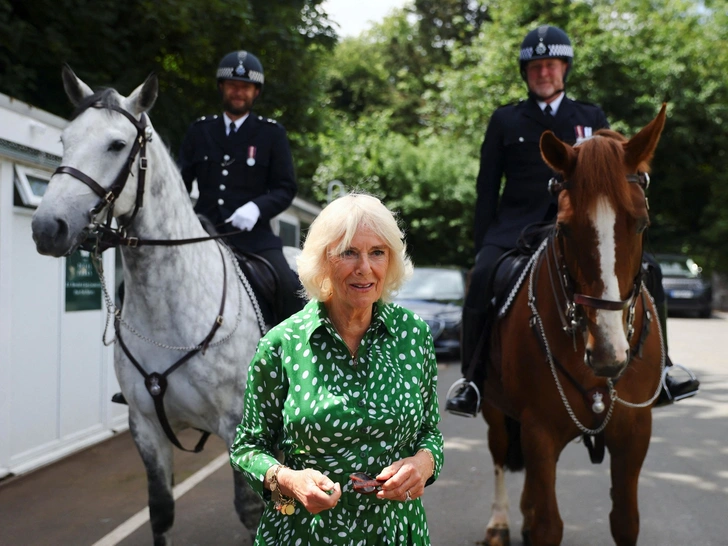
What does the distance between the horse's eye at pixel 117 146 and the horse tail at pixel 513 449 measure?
9.83 feet

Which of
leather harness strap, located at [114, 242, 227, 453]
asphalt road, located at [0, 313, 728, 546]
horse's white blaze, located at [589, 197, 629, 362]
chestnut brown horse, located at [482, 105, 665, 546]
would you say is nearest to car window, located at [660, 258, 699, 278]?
asphalt road, located at [0, 313, 728, 546]

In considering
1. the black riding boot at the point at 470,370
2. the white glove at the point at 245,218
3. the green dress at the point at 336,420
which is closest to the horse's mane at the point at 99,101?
the white glove at the point at 245,218

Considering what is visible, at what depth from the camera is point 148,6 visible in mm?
9984

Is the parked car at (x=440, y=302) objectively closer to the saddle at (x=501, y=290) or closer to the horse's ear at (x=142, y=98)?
the saddle at (x=501, y=290)

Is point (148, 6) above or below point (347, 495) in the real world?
above

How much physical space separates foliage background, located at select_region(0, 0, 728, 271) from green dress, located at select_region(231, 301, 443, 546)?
8.24 metres

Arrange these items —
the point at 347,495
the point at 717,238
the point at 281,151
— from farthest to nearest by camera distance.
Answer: the point at 717,238
the point at 281,151
the point at 347,495

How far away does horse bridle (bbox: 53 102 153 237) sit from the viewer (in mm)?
3885

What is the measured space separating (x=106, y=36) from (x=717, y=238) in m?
27.3

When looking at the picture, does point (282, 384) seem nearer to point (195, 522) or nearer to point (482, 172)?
point (482, 172)

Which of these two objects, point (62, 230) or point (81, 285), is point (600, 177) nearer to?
point (62, 230)

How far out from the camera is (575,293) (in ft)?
Result: 12.8

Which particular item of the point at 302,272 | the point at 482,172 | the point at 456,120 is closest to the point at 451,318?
the point at 482,172

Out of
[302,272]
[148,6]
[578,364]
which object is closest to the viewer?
[302,272]
